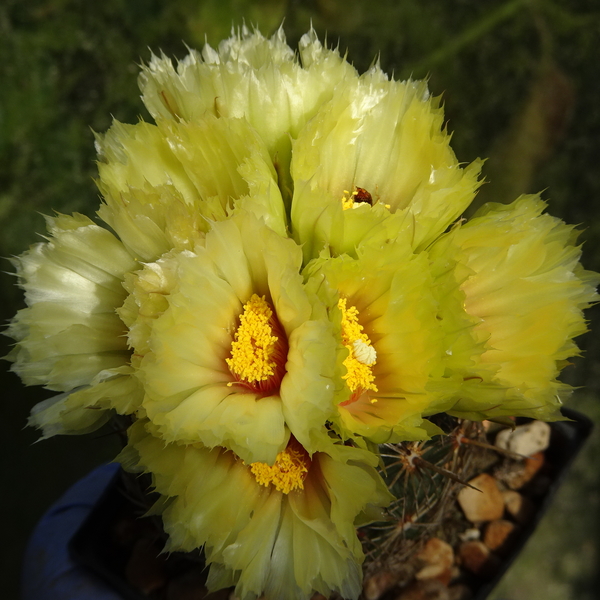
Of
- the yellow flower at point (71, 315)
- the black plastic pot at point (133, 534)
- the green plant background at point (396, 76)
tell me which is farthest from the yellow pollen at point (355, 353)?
the green plant background at point (396, 76)

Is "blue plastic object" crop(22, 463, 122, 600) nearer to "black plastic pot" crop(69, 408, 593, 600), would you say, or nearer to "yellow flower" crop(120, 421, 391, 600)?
"black plastic pot" crop(69, 408, 593, 600)

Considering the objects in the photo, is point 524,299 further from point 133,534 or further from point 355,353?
point 133,534

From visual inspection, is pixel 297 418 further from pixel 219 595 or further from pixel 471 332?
pixel 219 595

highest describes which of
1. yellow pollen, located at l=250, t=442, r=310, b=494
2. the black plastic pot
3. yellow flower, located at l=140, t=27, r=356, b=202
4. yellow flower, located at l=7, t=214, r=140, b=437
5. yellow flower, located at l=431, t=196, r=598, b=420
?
yellow flower, located at l=140, t=27, r=356, b=202

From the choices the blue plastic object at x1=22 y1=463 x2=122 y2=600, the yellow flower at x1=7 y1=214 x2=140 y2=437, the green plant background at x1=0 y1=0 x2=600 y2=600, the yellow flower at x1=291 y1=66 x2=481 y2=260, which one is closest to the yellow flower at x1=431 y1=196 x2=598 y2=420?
the yellow flower at x1=291 y1=66 x2=481 y2=260

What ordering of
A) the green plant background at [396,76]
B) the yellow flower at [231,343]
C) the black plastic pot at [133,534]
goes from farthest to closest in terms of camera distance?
1. the green plant background at [396,76]
2. the black plastic pot at [133,534]
3. the yellow flower at [231,343]

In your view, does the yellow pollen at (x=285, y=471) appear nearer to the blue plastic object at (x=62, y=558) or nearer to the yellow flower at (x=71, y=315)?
the yellow flower at (x=71, y=315)
